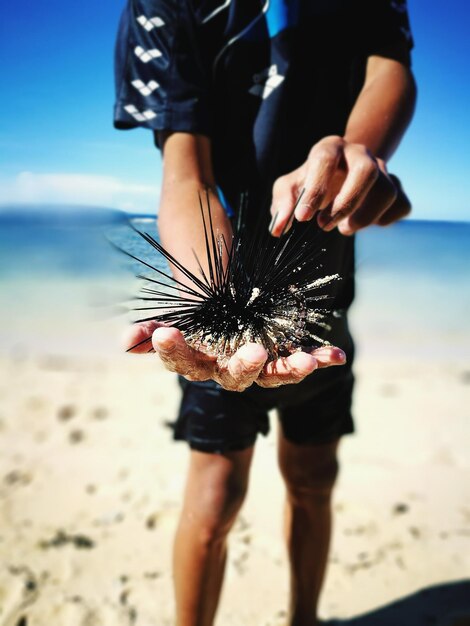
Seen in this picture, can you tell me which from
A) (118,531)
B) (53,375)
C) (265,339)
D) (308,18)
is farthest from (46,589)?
(53,375)

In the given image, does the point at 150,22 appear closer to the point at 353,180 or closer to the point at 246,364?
the point at 353,180

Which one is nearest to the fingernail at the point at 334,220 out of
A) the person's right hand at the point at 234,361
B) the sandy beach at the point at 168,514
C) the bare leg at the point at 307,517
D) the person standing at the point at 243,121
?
the person standing at the point at 243,121

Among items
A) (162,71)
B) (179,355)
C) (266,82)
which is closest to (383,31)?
(266,82)

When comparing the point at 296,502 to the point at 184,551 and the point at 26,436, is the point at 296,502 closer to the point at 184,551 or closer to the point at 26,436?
the point at 184,551

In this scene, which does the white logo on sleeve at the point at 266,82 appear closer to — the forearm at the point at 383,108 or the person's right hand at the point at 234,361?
the forearm at the point at 383,108

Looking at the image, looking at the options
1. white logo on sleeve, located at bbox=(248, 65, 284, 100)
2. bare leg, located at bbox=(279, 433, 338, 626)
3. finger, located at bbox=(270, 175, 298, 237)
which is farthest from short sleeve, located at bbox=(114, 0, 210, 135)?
bare leg, located at bbox=(279, 433, 338, 626)

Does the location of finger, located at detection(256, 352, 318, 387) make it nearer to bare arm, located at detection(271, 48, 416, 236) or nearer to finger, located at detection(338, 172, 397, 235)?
bare arm, located at detection(271, 48, 416, 236)
